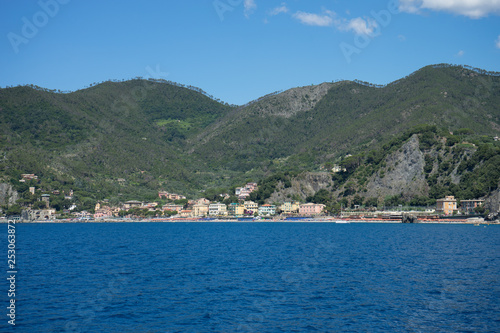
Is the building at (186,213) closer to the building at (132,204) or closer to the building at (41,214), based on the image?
the building at (132,204)

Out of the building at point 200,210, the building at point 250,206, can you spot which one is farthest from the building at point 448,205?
the building at point 200,210

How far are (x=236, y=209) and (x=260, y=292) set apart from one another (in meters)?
145

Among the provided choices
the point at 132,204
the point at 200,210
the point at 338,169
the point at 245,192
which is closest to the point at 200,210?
the point at 200,210

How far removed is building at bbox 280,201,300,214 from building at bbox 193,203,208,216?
89.3 ft

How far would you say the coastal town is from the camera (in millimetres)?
146125

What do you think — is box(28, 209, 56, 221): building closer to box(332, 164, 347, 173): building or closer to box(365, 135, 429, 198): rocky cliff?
box(332, 164, 347, 173): building

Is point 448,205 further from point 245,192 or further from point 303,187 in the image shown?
point 245,192

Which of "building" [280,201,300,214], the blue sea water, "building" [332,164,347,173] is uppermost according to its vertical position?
"building" [332,164,347,173]

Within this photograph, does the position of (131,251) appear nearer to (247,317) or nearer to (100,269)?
(100,269)

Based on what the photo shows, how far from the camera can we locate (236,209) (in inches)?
7013

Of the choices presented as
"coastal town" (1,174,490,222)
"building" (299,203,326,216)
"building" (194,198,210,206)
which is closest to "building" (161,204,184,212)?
"coastal town" (1,174,490,222)

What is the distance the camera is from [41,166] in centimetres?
18288

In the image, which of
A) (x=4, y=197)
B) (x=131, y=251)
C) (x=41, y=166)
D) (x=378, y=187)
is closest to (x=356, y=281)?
(x=131, y=251)

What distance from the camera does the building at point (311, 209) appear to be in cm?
16626
